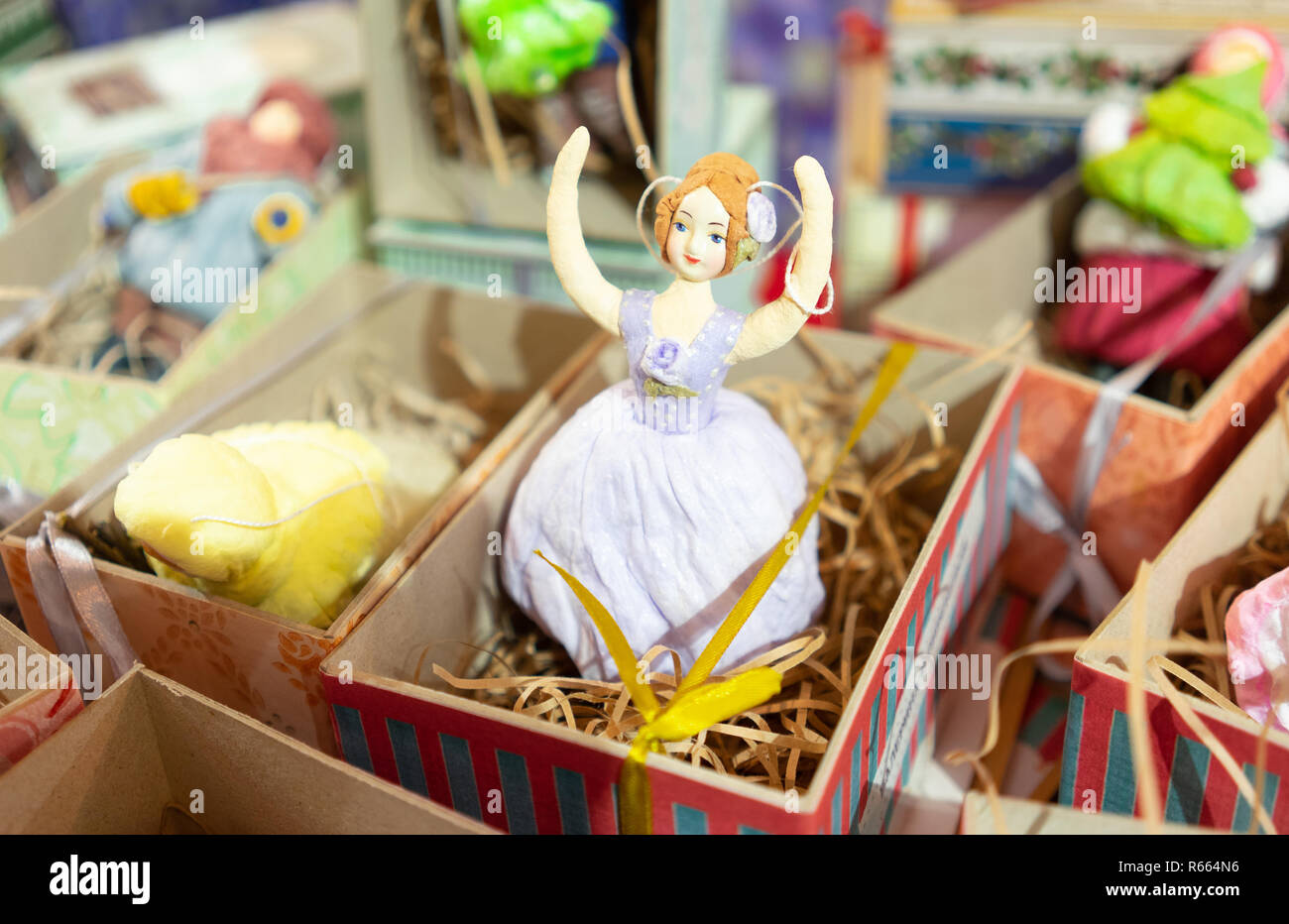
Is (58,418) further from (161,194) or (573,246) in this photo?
(573,246)

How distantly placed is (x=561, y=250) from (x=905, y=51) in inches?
37.9

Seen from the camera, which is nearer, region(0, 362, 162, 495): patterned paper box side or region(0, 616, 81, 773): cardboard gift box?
region(0, 616, 81, 773): cardboard gift box

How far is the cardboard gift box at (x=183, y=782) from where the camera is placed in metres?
0.74

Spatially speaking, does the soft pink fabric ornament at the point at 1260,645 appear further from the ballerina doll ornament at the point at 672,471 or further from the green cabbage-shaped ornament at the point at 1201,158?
the green cabbage-shaped ornament at the point at 1201,158

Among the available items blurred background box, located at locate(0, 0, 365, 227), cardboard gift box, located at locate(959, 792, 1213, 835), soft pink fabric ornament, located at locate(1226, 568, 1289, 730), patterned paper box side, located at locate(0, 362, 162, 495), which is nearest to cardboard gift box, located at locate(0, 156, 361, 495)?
patterned paper box side, located at locate(0, 362, 162, 495)

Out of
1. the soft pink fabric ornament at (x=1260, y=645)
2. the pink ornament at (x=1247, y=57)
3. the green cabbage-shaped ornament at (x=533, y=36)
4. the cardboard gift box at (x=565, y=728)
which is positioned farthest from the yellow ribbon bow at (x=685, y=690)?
the pink ornament at (x=1247, y=57)

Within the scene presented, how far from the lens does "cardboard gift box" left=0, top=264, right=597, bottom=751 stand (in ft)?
2.92

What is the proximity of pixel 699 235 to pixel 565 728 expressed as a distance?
0.37 meters

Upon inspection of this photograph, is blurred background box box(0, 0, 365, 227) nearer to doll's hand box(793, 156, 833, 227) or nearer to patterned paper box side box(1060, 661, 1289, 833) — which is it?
doll's hand box(793, 156, 833, 227)

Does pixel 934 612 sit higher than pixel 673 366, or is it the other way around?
pixel 673 366

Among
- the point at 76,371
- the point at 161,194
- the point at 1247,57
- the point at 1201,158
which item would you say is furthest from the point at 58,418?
the point at 1247,57

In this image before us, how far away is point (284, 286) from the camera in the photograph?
1.44 metres

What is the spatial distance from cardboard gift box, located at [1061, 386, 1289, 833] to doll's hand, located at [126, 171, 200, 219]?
119cm
